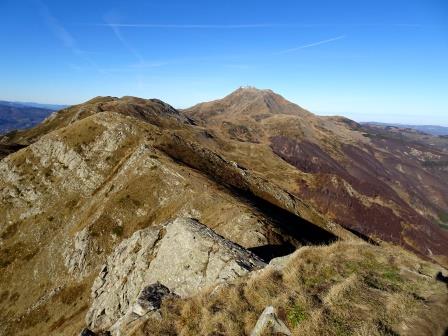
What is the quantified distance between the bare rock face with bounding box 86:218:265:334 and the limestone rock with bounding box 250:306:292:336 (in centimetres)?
651

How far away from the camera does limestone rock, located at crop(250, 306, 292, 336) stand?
15031mm

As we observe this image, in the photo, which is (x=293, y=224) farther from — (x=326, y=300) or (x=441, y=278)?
(x=326, y=300)

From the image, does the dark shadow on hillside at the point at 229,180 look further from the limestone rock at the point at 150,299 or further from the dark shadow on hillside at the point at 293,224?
the limestone rock at the point at 150,299

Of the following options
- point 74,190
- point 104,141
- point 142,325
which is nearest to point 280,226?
point 142,325

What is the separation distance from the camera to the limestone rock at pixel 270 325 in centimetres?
1503

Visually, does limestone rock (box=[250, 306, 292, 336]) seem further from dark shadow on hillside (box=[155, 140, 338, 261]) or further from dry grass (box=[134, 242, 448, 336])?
dark shadow on hillside (box=[155, 140, 338, 261])

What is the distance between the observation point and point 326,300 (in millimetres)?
16547

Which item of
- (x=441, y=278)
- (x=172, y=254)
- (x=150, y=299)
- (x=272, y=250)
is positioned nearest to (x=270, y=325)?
(x=150, y=299)

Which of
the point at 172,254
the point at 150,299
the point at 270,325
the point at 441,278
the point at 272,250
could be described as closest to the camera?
the point at 270,325

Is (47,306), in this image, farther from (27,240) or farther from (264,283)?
(264,283)

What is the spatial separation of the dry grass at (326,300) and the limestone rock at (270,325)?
0.32 metres

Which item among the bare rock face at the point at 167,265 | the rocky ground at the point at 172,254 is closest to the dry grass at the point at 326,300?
the rocky ground at the point at 172,254

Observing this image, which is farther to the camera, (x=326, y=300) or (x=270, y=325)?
(x=326, y=300)

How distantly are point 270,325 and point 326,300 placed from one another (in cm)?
316
